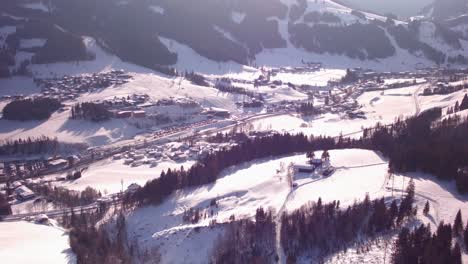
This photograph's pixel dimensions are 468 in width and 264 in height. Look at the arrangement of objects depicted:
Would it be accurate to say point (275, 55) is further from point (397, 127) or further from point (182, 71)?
point (397, 127)

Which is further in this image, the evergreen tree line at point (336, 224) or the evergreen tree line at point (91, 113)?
the evergreen tree line at point (91, 113)

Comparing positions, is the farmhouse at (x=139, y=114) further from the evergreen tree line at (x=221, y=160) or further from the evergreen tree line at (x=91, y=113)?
the evergreen tree line at (x=221, y=160)

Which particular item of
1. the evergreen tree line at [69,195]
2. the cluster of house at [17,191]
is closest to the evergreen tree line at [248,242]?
the evergreen tree line at [69,195]

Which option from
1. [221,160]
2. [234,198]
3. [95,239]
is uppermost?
[221,160]

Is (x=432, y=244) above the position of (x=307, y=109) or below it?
below

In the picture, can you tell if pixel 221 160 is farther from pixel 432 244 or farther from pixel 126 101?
pixel 126 101

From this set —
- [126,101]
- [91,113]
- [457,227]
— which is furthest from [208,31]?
[457,227]
